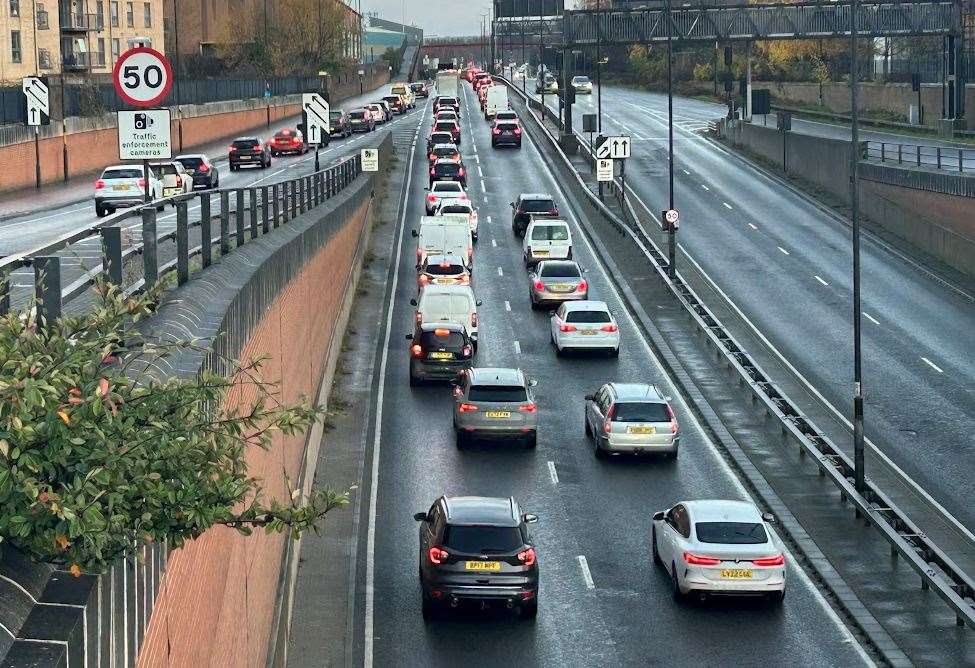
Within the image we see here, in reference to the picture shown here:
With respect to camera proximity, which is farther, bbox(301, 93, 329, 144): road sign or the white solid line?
bbox(301, 93, 329, 144): road sign

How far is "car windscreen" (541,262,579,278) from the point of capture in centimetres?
4794

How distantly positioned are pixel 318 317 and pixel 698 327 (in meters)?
14.4

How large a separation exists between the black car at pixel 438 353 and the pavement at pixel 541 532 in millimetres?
500

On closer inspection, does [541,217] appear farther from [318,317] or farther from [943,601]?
[943,601]

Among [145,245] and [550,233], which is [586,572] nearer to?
[145,245]

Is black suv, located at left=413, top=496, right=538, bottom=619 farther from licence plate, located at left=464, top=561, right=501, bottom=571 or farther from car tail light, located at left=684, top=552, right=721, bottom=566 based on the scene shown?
car tail light, located at left=684, top=552, right=721, bottom=566

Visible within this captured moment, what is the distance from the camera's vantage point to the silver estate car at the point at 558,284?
4766 centimetres

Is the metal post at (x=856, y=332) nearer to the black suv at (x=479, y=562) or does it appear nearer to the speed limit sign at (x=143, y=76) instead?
the black suv at (x=479, y=562)

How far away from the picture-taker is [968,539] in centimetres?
2673

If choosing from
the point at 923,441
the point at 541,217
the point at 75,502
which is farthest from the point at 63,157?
the point at 75,502

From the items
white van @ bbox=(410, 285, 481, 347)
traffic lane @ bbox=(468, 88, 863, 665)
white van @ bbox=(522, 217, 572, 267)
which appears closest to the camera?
traffic lane @ bbox=(468, 88, 863, 665)

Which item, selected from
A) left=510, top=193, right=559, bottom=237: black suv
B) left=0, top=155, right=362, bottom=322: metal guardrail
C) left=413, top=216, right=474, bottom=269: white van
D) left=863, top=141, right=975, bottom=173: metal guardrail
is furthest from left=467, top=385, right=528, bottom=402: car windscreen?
left=863, top=141, right=975, bottom=173: metal guardrail

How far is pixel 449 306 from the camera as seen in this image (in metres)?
41.8

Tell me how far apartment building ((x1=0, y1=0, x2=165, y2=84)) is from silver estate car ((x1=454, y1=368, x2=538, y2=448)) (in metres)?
44.6
